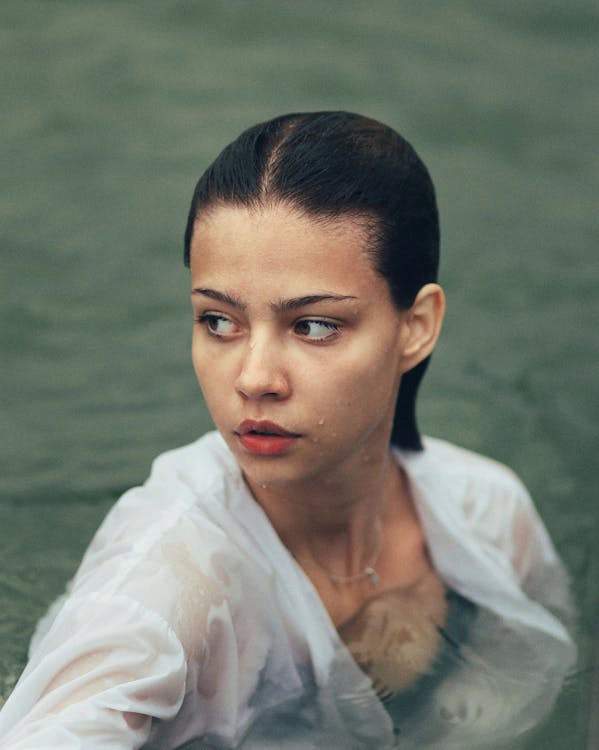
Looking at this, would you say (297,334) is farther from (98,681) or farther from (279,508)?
(98,681)

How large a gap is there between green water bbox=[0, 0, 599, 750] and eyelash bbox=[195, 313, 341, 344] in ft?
4.22

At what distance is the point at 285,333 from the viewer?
2.67m

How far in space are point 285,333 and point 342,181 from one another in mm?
307

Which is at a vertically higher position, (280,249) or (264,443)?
(280,249)

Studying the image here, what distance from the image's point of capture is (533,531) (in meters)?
3.71

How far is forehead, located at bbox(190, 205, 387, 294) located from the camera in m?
2.61

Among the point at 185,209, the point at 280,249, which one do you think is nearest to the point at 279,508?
the point at 280,249

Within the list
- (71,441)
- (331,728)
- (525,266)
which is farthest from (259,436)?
(525,266)

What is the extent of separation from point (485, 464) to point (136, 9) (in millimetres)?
3614

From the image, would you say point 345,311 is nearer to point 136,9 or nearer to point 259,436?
point 259,436

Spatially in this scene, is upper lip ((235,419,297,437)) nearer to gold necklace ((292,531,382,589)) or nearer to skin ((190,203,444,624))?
skin ((190,203,444,624))

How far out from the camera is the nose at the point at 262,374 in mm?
2590

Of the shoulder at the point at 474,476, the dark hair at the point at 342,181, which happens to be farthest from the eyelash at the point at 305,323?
the shoulder at the point at 474,476

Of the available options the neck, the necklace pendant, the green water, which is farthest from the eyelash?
the green water
